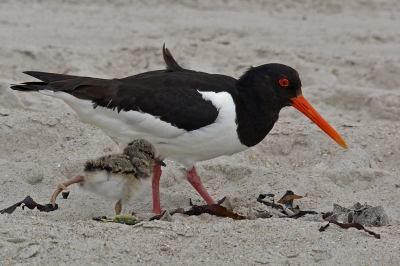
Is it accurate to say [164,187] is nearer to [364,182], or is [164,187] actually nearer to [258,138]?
[258,138]

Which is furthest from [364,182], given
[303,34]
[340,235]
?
[303,34]

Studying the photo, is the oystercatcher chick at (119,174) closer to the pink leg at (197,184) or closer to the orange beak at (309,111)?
the pink leg at (197,184)

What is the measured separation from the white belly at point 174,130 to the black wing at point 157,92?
0.15 ft

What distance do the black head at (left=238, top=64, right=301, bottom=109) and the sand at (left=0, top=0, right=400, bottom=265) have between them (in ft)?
2.53

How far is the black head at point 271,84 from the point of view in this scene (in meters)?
5.51

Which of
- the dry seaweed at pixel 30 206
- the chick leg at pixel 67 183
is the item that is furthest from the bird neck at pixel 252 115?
the dry seaweed at pixel 30 206

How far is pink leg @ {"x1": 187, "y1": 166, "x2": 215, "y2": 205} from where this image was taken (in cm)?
550

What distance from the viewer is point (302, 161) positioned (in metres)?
6.32

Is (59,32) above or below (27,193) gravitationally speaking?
above

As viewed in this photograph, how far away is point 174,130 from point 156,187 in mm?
542

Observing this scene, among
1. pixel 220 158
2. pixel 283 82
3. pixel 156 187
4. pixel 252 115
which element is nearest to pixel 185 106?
pixel 252 115

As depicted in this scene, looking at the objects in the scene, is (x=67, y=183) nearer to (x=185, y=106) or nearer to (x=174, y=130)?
(x=174, y=130)

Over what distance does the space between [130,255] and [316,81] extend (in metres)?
4.92

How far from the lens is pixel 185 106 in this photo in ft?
17.1
